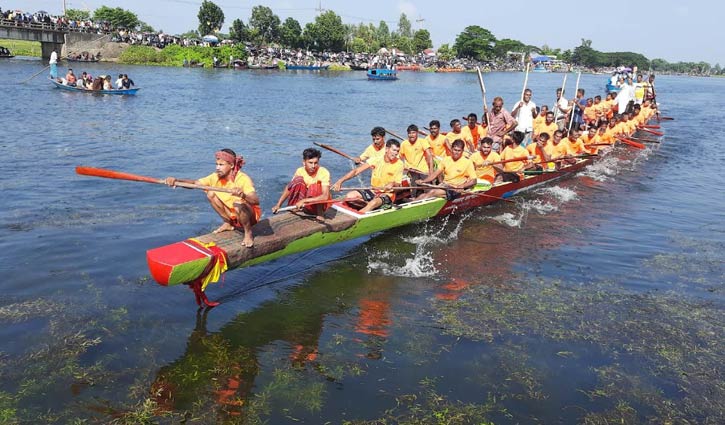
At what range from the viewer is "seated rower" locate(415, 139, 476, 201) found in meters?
10.6

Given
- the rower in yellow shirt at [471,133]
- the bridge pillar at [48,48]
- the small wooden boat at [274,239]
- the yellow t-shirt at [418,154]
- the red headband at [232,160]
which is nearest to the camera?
the small wooden boat at [274,239]

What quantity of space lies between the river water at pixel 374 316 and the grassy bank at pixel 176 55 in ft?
157

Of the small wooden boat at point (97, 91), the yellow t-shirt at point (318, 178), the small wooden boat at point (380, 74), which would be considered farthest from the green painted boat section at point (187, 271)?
the small wooden boat at point (380, 74)

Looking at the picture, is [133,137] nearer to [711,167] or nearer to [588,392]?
[588,392]

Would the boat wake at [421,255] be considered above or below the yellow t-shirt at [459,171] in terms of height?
below

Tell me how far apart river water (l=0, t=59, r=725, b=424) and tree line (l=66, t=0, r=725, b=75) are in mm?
68140

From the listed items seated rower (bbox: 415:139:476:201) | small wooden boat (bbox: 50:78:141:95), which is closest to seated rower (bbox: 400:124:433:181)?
seated rower (bbox: 415:139:476:201)

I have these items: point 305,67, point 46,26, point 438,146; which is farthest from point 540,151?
point 305,67

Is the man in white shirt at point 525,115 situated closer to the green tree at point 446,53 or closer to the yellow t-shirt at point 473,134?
the yellow t-shirt at point 473,134

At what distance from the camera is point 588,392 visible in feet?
19.2

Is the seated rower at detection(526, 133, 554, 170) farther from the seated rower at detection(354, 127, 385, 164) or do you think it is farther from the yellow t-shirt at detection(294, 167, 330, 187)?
the yellow t-shirt at detection(294, 167, 330, 187)

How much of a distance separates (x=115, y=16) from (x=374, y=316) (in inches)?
3110

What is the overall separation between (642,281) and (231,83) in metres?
39.3

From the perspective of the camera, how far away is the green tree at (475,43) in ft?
349
